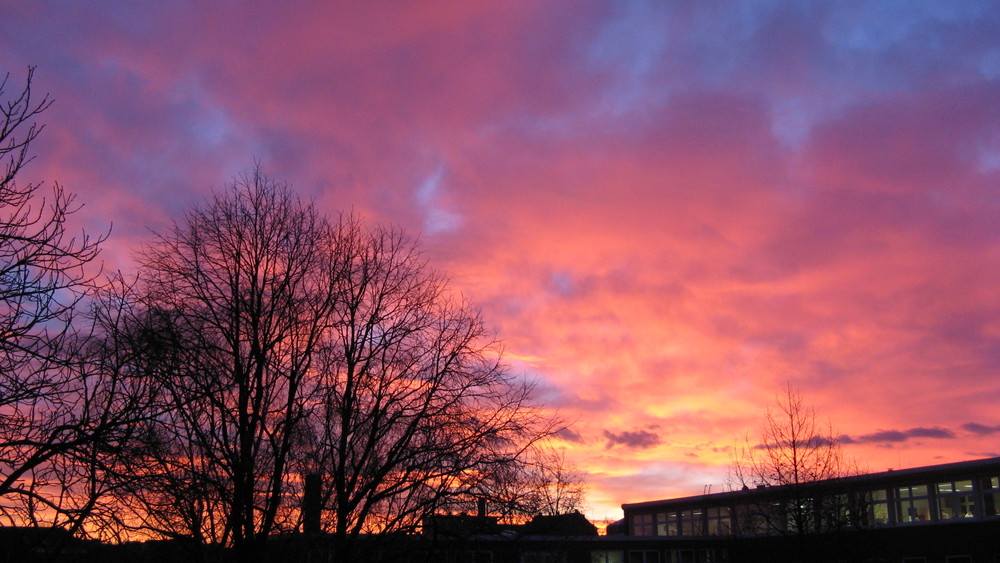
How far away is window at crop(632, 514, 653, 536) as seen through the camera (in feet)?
225

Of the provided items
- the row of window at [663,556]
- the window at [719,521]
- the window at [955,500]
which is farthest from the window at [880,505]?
the row of window at [663,556]

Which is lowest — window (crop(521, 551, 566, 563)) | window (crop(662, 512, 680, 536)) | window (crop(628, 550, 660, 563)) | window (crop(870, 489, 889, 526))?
window (crop(628, 550, 660, 563))

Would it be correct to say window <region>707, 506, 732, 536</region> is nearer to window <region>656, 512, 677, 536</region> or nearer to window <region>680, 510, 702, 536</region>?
window <region>680, 510, 702, 536</region>

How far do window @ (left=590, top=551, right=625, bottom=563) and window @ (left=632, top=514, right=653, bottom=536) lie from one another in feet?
36.2

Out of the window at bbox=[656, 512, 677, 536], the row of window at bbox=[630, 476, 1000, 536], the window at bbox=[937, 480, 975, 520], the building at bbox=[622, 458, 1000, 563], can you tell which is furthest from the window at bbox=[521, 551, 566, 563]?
the window at bbox=[937, 480, 975, 520]

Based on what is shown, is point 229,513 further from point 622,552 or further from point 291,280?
point 622,552

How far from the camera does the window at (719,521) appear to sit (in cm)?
5944

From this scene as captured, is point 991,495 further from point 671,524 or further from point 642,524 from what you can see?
point 642,524

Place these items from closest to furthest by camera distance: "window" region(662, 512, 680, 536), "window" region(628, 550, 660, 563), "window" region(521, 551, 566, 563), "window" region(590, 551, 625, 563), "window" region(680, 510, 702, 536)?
1. "window" region(521, 551, 566, 563)
2. "window" region(590, 551, 625, 563)
3. "window" region(628, 550, 660, 563)
4. "window" region(680, 510, 702, 536)
5. "window" region(662, 512, 680, 536)

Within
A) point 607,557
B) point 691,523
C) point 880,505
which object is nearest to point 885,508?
point 880,505

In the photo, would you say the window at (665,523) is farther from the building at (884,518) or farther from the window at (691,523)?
the building at (884,518)

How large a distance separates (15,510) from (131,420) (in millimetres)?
2028

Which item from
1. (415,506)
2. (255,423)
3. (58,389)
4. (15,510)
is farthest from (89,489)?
(415,506)

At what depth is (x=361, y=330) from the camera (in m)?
23.3
